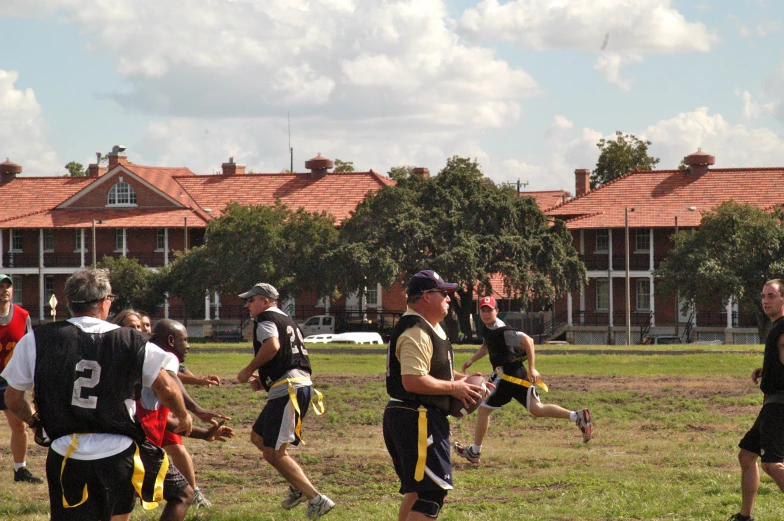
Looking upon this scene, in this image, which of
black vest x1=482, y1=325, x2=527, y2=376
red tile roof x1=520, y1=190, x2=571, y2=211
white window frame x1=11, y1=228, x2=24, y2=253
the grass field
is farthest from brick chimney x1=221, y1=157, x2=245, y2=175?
black vest x1=482, y1=325, x2=527, y2=376

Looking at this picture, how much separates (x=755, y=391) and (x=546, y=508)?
11.9 meters

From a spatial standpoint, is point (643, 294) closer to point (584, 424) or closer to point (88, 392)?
point (584, 424)

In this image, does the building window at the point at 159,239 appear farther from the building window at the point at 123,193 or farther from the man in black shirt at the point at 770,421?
the man in black shirt at the point at 770,421

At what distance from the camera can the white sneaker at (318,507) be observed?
8.91 m

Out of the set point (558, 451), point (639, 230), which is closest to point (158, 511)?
point (558, 451)

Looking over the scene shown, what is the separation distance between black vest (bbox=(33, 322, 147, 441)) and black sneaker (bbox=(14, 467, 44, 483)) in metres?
5.10

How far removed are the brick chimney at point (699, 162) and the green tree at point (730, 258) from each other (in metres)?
13.6

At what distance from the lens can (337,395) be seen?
19.3 m

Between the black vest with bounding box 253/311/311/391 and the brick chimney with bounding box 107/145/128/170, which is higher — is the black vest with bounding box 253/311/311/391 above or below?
below

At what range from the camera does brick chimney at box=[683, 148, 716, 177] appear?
64.8 meters

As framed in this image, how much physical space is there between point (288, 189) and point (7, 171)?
71.8 ft

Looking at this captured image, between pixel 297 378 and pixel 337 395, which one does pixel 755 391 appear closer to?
pixel 337 395

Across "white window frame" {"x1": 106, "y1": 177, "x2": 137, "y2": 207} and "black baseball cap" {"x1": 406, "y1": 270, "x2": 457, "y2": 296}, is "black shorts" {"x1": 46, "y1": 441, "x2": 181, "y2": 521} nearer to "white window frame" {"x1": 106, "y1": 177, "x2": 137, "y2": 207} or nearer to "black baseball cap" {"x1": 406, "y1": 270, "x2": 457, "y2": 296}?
"black baseball cap" {"x1": 406, "y1": 270, "x2": 457, "y2": 296}

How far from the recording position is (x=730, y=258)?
5034 centimetres
